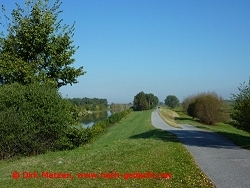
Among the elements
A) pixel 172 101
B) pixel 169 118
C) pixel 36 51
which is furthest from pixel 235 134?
pixel 172 101

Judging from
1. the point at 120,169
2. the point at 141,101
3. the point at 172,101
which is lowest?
the point at 120,169

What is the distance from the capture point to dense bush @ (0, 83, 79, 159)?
12.7 metres

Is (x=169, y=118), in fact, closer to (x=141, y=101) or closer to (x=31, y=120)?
(x=31, y=120)

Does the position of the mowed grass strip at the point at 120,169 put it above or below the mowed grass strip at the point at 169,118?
below

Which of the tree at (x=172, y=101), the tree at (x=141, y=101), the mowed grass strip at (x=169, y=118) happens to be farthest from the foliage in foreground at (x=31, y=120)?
the tree at (x=172, y=101)

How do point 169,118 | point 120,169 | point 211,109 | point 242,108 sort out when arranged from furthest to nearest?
1. point 169,118
2. point 211,109
3. point 242,108
4. point 120,169

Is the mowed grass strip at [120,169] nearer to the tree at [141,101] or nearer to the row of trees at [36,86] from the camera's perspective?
the row of trees at [36,86]

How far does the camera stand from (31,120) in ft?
43.1

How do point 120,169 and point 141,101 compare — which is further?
point 141,101

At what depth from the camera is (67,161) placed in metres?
10.7

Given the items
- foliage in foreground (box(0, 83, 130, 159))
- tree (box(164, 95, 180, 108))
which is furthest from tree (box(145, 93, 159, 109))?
foliage in foreground (box(0, 83, 130, 159))

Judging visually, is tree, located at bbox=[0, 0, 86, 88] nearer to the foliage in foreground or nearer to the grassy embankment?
the foliage in foreground

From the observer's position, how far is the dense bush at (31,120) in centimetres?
1271

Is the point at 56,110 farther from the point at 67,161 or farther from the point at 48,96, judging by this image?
the point at 67,161
